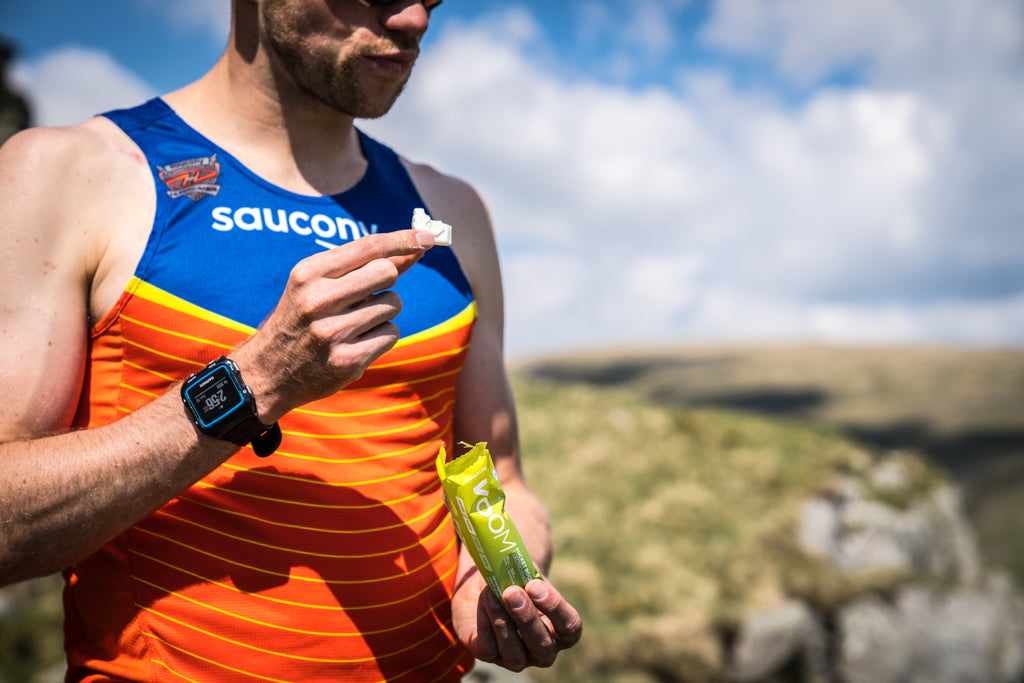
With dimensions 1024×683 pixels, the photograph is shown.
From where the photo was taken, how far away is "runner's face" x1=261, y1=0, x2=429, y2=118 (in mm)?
2275

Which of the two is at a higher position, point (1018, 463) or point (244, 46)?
point (244, 46)

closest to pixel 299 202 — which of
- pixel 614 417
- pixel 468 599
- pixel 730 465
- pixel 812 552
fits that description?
pixel 468 599

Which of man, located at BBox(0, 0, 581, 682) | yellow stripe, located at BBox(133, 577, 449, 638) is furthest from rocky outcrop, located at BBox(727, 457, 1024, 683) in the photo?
man, located at BBox(0, 0, 581, 682)

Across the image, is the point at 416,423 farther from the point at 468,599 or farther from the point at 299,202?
the point at 299,202

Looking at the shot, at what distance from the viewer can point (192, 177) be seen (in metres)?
2.19

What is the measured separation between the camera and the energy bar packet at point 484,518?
6.31 ft

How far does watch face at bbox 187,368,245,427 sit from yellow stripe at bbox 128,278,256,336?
342mm

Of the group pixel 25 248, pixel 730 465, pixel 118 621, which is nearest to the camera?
pixel 25 248

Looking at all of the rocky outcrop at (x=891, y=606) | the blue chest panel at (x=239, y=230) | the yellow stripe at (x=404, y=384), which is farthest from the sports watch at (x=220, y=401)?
the rocky outcrop at (x=891, y=606)

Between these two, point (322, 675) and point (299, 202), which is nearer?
point (322, 675)

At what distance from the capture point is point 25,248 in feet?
6.10

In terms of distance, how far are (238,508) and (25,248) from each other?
92 centimetres

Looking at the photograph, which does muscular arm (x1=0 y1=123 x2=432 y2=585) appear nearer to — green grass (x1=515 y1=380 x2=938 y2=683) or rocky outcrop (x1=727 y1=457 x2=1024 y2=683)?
green grass (x1=515 y1=380 x2=938 y2=683)

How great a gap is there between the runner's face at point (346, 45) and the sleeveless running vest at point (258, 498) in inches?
14.9
